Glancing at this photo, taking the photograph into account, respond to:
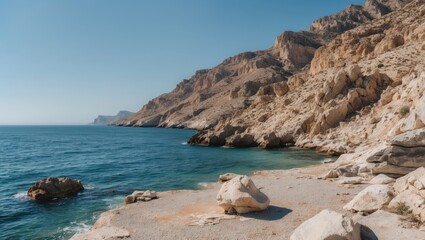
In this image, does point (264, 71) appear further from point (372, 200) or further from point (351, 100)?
point (372, 200)

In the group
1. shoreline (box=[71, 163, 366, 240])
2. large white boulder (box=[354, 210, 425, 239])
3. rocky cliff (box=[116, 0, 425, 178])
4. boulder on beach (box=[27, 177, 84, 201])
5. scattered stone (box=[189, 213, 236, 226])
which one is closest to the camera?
large white boulder (box=[354, 210, 425, 239])

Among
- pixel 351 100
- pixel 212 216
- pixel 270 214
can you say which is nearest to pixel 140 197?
pixel 212 216

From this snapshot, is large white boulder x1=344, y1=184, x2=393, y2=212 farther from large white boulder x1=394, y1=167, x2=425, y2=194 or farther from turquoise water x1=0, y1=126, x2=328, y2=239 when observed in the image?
turquoise water x1=0, y1=126, x2=328, y2=239

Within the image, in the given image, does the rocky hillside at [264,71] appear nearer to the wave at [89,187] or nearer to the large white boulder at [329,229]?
the wave at [89,187]

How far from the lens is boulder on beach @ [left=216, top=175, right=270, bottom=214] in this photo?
15.1 meters

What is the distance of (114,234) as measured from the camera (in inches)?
547

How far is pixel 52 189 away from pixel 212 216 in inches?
577

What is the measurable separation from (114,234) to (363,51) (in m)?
70.9

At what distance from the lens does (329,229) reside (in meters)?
10.3

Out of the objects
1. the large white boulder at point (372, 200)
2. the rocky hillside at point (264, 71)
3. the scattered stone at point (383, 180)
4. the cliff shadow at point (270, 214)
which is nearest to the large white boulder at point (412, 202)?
the large white boulder at point (372, 200)

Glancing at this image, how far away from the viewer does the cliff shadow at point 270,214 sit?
48.9 feet

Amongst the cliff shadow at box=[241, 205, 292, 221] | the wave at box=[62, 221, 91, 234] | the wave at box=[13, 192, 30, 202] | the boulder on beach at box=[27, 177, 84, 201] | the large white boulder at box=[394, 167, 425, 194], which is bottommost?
the wave at box=[62, 221, 91, 234]

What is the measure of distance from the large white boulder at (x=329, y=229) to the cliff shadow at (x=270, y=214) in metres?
3.78

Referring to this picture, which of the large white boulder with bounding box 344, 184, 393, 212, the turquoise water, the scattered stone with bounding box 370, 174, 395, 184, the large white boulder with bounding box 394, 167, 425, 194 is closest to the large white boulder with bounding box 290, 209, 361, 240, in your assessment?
the large white boulder with bounding box 344, 184, 393, 212
